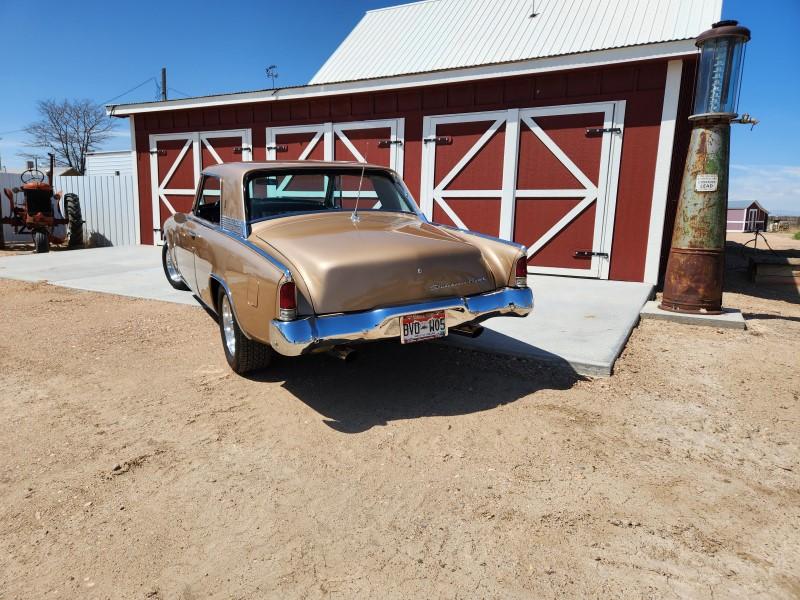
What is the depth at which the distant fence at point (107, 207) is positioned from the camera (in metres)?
13.0

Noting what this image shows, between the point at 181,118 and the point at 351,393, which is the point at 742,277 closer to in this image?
the point at 351,393

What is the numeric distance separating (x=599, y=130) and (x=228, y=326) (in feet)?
20.8

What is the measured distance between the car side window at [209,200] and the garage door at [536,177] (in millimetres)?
4899

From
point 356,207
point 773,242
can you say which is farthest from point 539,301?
point 773,242

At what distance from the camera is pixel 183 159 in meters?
11.9

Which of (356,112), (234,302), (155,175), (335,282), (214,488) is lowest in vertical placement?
(214,488)

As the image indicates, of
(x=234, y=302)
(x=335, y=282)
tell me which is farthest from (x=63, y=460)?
(x=335, y=282)

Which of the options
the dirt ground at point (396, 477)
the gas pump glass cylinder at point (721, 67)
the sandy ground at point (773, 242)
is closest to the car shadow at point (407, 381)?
the dirt ground at point (396, 477)

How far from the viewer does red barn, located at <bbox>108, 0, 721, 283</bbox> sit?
7727 millimetres

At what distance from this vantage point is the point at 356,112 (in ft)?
32.3

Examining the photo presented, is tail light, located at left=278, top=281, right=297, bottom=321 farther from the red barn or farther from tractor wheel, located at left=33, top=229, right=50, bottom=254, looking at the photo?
tractor wheel, located at left=33, top=229, right=50, bottom=254

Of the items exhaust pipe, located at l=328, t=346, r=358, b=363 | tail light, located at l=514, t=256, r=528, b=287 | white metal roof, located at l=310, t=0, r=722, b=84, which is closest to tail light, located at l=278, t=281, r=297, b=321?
exhaust pipe, located at l=328, t=346, r=358, b=363

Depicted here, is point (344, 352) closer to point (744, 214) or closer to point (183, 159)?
point (183, 159)

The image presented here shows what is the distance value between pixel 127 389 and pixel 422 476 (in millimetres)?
2381
